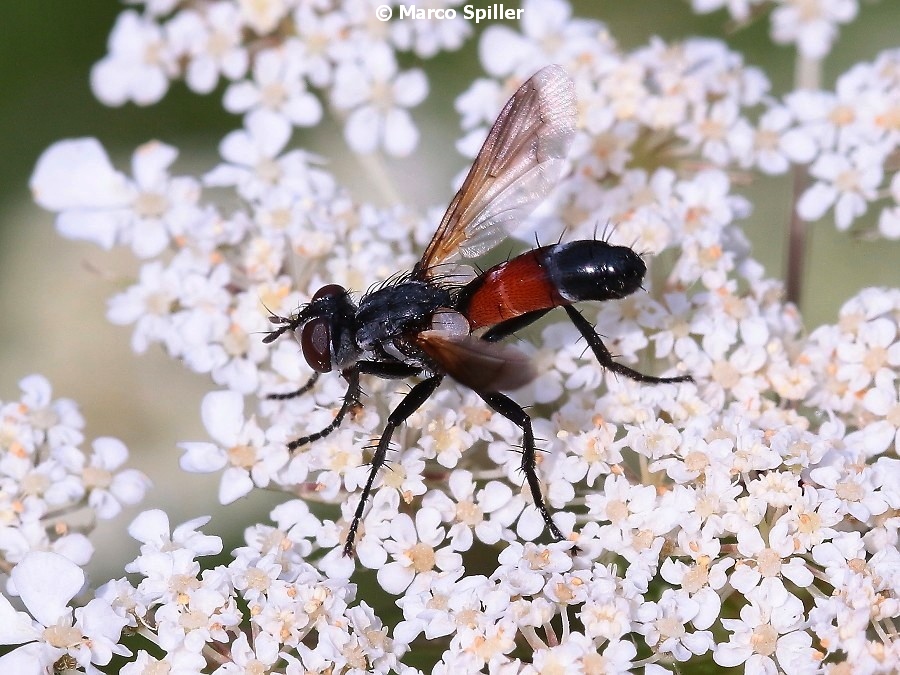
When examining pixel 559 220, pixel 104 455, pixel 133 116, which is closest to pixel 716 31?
pixel 559 220

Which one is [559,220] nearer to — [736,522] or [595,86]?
[595,86]

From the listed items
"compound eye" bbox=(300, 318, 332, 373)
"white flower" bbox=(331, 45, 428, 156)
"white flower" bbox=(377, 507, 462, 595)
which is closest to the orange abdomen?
"compound eye" bbox=(300, 318, 332, 373)

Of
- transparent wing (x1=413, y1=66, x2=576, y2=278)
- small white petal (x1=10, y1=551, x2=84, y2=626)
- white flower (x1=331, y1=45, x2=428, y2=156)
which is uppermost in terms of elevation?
white flower (x1=331, y1=45, x2=428, y2=156)

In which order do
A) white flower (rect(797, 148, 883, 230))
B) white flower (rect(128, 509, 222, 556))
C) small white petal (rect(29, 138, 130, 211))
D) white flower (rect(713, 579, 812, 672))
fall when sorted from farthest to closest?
small white petal (rect(29, 138, 130, 211)) < white flower (rect(797, 148, 883, 230)) < white flower (rect(128, 509, 222, 556)) < white flower (rect(713, 579, 812, 672))

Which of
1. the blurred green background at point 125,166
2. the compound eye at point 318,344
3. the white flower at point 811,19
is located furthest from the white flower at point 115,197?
the white flower at point 811,19

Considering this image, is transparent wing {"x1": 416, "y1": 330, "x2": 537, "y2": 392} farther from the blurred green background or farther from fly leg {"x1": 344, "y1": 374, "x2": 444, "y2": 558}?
the blurred green background

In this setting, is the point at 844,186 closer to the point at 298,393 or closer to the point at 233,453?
the point at 298,393

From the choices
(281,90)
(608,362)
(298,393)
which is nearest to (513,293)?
(608,362)
